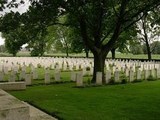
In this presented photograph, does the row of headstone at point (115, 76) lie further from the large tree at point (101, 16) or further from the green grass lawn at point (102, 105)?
the green grass lawn at point (102, 105)

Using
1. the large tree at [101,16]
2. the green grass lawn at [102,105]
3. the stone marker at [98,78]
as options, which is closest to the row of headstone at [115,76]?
the stone marker at [98,78]

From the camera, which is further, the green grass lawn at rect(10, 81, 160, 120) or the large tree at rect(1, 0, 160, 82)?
the large tree at rect(1, 0, 160, 82)

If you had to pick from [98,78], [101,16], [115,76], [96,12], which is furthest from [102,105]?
[96,12]

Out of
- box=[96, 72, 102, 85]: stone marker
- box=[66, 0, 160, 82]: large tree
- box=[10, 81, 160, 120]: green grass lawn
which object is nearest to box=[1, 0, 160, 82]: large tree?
box=[66, 0, 160, 82]: large tree

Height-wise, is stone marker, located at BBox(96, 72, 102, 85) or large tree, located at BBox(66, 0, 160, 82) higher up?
large tree, located at BBox(66, 0, 160, 82)

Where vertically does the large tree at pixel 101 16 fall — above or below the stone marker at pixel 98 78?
above

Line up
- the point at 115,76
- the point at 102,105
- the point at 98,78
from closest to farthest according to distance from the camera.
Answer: the point at 102,105 < the point at 98,78 < the point at 115,76

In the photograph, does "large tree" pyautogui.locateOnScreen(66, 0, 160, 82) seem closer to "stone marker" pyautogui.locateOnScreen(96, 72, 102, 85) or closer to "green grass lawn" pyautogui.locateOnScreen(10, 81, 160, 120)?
"stone marker" pyautogui.locateOnScreen(96, 72, 102, 85)

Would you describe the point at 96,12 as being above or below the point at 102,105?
above

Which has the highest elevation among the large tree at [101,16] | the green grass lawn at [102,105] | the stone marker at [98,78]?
the large tree at [101,16]

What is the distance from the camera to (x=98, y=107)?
9461 mm

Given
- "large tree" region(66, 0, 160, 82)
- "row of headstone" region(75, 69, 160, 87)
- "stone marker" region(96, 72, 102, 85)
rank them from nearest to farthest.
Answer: "large tree" region(66, 0, 160, 82), "row of headstone" region(75, 69, 160, 87), "stone marker" region(96, 72, 102, 85)

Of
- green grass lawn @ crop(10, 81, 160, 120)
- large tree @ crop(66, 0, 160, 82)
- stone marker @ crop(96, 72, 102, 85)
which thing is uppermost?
large tree @ crop(66, 0, 160, 82)

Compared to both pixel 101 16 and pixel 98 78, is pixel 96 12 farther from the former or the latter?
pixel 98 78
